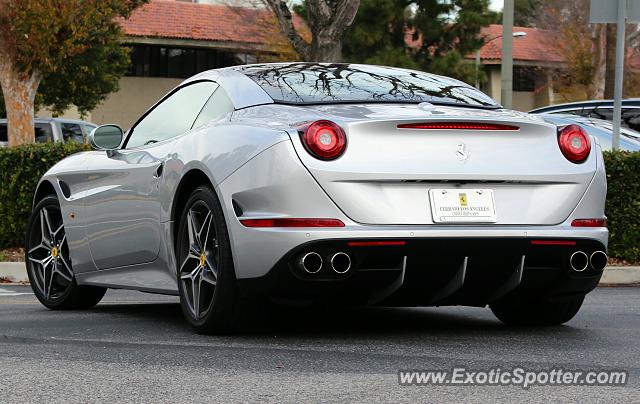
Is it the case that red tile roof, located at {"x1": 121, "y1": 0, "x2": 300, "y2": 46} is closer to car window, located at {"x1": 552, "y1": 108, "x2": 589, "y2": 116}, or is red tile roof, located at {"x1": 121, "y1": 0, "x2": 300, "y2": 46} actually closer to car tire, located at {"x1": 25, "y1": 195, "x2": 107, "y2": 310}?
car window, located at {"x1": 552, "y1": 108, "x2": 589, "y2": 116}

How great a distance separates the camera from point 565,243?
6332 mm

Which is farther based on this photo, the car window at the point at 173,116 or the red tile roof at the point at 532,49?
the red tile roof at the point at 532,49

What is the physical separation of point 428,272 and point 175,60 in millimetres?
50150

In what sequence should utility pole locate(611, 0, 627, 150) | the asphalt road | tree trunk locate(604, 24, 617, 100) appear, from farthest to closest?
tree trunk locate(604, 24, 617, 100)
utility pole locate(611, 0, 627, 150)
the asphalt road

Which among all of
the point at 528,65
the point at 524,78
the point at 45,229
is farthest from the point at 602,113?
the point at 524,78

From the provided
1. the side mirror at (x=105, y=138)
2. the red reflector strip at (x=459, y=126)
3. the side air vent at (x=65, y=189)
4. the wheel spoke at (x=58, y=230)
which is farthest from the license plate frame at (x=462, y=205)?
the wheel spoke at (x=58, y=230)

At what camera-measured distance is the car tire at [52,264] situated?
8469 millimetres

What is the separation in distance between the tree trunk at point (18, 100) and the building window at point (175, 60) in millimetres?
24770

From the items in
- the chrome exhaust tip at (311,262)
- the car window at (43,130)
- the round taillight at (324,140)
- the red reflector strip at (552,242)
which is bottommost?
the car window at (43,130)

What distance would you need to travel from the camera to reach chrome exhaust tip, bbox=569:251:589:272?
6391 mm

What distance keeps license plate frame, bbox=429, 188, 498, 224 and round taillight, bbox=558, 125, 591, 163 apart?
1.81 ft

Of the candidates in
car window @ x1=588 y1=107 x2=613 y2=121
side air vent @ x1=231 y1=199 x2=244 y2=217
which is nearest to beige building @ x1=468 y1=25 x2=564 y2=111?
car window @ x1=588 y1=107 x2=613 y2=121

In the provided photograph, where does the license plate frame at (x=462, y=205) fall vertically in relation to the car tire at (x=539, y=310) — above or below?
above

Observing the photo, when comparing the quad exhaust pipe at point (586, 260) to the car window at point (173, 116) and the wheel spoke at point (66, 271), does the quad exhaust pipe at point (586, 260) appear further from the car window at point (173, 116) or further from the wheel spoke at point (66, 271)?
the wheel spoke at point (66, 271)
